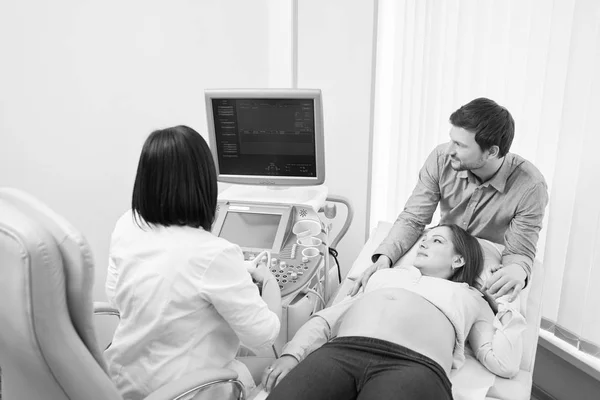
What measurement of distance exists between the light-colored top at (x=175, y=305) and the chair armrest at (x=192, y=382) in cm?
8

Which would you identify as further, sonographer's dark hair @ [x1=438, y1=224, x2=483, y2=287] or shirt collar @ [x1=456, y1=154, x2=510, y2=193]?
shirt collar @ [x1=456, y1=154, x2=510, y2=193]

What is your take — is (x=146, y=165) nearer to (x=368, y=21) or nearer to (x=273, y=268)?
(x=273, y=268)

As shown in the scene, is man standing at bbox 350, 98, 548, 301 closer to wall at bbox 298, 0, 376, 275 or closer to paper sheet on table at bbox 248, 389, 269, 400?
paper sheet on table at bbox 248, 389, 269, 400

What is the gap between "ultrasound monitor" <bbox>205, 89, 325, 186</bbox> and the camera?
1943 mm

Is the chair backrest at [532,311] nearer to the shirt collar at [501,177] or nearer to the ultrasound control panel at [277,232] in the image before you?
the shirt collar at [501,177]

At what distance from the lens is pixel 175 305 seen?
1198 mm

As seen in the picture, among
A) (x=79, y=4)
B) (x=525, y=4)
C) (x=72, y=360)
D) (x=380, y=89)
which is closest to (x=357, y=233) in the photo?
(x=380, y=89)

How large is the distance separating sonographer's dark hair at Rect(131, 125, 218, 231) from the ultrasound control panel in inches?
26.8

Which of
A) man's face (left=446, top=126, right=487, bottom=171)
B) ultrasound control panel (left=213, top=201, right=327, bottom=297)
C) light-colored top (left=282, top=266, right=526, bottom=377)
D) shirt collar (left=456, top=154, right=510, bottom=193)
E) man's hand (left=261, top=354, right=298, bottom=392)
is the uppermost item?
man's face (left=446, top=126, right=487, bottom=171)

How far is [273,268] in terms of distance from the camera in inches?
72.7

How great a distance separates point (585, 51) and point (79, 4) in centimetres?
195

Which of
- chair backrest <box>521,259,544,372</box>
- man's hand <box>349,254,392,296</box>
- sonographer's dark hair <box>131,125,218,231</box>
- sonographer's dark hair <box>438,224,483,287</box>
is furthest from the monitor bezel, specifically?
chair backrest <box>521,259,544,372</box>

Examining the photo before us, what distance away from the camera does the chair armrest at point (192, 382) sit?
1123 mm

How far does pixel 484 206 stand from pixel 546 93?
49 cm
